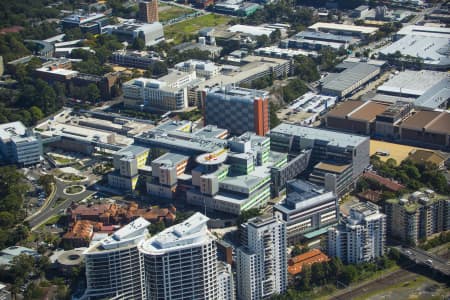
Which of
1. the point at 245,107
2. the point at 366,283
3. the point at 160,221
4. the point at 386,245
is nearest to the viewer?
the point at 366,283

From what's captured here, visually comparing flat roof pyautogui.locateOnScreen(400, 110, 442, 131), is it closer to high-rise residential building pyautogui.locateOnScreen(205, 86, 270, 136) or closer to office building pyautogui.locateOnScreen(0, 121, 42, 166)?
high-rise residential building pyautogui.locateOnScreen(205, 86, 270, 136)

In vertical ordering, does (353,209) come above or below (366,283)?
above

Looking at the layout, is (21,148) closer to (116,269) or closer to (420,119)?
(116,269)

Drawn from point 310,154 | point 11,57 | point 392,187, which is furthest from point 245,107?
point 11,57

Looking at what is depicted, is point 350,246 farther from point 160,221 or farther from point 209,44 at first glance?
point 209,44

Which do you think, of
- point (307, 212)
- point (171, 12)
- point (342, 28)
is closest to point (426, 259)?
point (307, 212)
